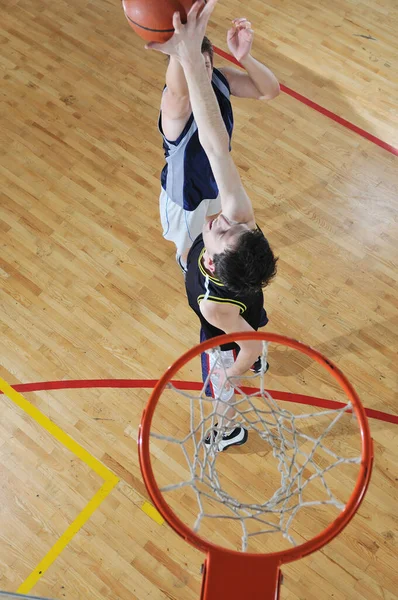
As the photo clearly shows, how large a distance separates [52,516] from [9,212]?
6.94ft

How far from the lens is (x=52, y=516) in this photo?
314 centimetres

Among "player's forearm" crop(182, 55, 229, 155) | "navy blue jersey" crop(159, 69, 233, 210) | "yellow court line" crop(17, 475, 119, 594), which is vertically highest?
"player's forearm" crop(182, 55, 229, 155)

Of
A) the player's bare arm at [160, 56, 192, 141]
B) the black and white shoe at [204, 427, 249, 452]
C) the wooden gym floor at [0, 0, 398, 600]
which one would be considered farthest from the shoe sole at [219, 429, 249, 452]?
the player's bare arm at [160, 56, 192, 141]

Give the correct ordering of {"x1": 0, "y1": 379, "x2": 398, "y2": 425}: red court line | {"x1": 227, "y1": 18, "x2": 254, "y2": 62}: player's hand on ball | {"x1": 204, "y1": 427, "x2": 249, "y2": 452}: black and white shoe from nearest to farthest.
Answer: {"x1": 227, "y1": 18, "x2": 254, "y2": 62}: player's hand on ball → {"x1": 204, "y1": 427, "x2": 249, "y2": 452}: black and white shoe → {"x1": 0, "y1": 379, "x2": 398, "y2": 425}: red court line

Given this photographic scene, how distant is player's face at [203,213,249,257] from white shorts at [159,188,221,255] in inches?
25.6

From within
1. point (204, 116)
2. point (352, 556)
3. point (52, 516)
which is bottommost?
point (52, 516)

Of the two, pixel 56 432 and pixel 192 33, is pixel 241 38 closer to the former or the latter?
pixel 192 33

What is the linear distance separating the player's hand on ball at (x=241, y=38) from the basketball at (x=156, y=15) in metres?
0.49

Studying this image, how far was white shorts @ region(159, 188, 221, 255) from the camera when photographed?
3012mm

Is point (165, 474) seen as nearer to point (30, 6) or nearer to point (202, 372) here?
point (202, 372)

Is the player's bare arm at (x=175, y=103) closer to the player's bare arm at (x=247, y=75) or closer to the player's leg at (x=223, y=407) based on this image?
the player's bare arm at (x=247, y=75)

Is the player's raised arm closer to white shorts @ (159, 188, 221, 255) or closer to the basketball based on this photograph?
the basketball

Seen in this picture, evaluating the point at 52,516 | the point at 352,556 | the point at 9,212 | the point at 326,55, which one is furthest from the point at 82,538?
the point at 326,55

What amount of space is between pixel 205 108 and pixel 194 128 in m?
0.53
